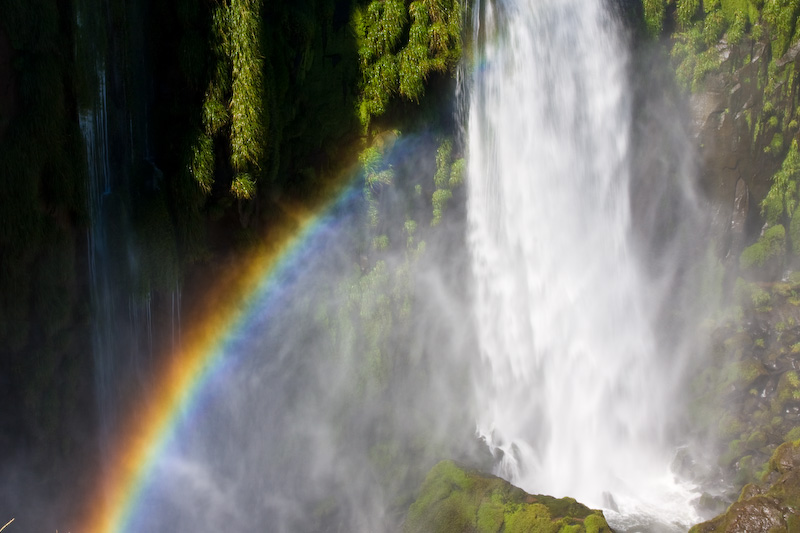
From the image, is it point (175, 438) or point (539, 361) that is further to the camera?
point (539, 361)

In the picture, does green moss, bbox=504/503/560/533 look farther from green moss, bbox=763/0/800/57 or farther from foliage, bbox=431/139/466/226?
green moss, bbox=763/0/800/57

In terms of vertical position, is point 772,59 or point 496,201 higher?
point 772,59

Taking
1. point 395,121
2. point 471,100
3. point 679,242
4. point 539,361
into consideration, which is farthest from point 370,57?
point 679,242

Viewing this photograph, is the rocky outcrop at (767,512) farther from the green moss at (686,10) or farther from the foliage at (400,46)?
the green moss at (686,10)

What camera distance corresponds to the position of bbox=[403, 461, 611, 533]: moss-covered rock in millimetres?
10570

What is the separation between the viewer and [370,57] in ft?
40.5

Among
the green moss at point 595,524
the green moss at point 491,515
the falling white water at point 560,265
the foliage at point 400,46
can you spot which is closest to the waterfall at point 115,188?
the foliage at point 400,46

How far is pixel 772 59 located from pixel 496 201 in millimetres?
9135

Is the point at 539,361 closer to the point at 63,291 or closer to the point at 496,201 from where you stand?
the point at 496,201

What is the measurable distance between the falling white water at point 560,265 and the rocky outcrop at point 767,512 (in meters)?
1.92

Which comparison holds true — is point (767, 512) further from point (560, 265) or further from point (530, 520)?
point (560, 265)

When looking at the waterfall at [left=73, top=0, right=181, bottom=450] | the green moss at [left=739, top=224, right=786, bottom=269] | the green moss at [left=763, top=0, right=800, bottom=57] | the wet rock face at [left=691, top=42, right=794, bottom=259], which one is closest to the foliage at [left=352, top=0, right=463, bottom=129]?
the waterfall at [left=73, top=0, right=181, bottom=450]

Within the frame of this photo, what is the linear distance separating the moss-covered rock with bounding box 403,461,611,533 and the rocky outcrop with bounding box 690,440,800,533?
1946mm

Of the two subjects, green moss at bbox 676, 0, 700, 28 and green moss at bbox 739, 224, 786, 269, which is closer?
green moss at bbox 676, 0, 700, 28
